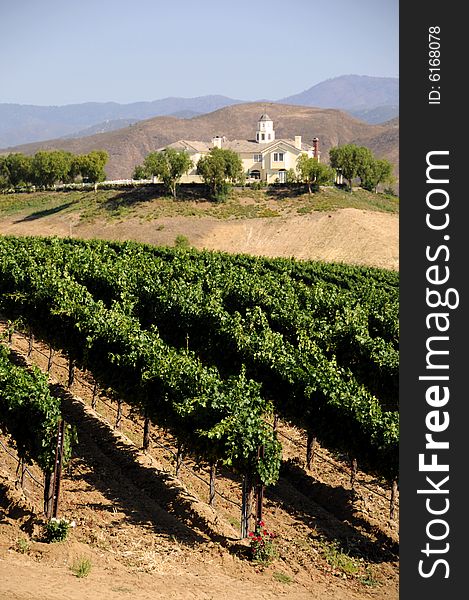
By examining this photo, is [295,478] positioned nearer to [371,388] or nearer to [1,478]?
[371,388]

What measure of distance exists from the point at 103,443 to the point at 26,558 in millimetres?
7021

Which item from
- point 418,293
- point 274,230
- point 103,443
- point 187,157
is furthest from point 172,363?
point 187,157

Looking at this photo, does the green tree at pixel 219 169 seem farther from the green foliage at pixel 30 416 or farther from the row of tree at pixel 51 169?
the green foliage at pixel 30 416

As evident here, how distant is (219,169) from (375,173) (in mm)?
22558

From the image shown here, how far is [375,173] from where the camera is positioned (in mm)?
99750

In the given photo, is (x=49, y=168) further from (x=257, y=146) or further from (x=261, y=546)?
(x=261, y=546)

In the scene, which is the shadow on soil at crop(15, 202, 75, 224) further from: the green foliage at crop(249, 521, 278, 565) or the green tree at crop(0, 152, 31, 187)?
the green foliage at crop(249, 521, 278, 565)

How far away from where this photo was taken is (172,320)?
110 feet

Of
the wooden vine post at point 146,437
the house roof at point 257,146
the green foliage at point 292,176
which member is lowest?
the wooden vine post at point 146,437

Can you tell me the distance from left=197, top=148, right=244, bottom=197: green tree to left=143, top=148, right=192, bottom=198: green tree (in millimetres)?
1948

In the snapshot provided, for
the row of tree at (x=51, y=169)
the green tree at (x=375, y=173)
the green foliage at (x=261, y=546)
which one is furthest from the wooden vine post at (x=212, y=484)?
the row of tree at (x=51, y=169)

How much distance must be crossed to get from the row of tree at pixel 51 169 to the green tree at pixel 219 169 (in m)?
16.4

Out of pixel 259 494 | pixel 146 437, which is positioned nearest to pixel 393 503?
pixel 259 494

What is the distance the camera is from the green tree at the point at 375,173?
99375 millimetres
